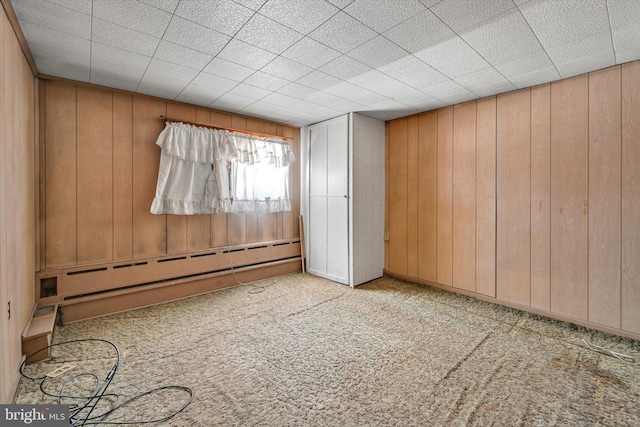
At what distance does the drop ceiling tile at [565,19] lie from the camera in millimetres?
1687

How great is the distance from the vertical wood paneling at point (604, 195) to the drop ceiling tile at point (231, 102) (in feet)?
11.2

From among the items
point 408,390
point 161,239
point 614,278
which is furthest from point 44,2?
point 614,278

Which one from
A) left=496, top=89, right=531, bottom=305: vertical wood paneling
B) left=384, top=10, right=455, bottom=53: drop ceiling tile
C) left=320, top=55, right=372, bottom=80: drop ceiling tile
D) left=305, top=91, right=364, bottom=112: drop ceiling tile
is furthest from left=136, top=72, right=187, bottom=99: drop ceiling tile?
left=496, top=89, right=531, bottom=305: vertical wood paneling

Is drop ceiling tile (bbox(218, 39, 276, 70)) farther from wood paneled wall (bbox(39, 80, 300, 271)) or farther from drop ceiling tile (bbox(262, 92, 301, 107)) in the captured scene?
wood paneled wall (bbox(39, 80, 300, 271))

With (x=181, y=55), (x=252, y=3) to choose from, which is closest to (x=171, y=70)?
(x=181, y=55)

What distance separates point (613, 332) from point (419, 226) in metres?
2.05

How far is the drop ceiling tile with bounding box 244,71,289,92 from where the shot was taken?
2.66m

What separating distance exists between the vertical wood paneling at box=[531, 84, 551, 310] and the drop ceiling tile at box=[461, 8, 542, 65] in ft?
2.75

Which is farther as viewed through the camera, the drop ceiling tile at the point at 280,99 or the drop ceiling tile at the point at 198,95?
the drop ceiling tile at the point at 280,99

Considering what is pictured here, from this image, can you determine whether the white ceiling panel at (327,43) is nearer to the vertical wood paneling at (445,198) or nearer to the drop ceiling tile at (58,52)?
the drop ceiling tile at (58,52)

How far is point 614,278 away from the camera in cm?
246

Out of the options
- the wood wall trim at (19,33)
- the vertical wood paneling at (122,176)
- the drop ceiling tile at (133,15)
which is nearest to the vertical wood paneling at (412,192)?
the drop ceiling tile at (133,15)

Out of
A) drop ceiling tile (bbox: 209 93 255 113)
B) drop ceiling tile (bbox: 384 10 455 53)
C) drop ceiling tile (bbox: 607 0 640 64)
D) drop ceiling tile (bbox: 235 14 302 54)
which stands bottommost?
drop ceiling tile (bbox: 607 0 640 64)

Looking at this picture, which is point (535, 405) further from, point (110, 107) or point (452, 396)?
point (110, 107)
